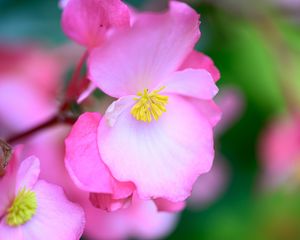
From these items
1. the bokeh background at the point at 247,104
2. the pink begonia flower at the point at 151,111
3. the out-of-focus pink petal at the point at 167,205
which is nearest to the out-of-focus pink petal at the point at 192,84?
the pink begonia flower at the point at 151,111

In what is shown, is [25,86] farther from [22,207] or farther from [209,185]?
[22,207]

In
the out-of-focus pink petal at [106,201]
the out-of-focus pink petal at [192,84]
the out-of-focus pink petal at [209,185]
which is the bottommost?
the out-of-focus pink petal at [209,185]

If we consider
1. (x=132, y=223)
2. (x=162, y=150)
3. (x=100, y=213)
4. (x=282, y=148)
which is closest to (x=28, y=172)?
(x=162, y=150)

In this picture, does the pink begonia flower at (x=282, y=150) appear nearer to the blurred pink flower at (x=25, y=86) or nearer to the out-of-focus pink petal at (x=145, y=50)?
the blurred pink flower at (x=25, y=86)

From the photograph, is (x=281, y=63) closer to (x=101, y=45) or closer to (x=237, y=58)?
(x=237, y=58)

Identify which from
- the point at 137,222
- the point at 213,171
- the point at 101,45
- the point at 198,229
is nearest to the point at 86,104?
the point at 101,45

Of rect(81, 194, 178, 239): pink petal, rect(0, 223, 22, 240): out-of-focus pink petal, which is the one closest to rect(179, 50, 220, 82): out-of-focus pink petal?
rect(0, 223, 22, 240): out-of-focus pink petal
